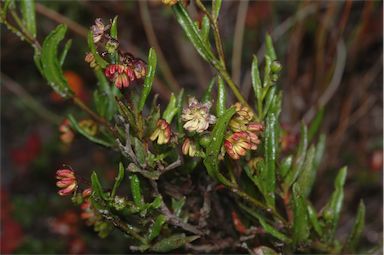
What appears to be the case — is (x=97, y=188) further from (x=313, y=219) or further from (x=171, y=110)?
(x=313, y=219)

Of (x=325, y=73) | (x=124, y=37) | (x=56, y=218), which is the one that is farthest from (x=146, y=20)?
(x=56, y=218)

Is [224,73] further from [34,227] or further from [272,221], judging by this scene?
[34,227]

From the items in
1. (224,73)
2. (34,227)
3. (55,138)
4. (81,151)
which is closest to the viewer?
(224,73)

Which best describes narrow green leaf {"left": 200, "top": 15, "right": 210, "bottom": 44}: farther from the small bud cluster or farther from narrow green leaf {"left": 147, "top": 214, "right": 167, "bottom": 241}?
narrow green leaf {"left": 147, "top": 214, "right": 167, "bottom": 241}

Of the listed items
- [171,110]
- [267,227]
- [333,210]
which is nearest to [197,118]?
[171,110]

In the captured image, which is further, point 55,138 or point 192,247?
point 55,138

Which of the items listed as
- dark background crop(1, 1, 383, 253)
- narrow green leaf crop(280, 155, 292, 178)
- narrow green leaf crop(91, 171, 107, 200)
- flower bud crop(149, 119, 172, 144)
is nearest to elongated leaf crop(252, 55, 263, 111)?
narrow green leaf crop(280, 155, 292, 178)
